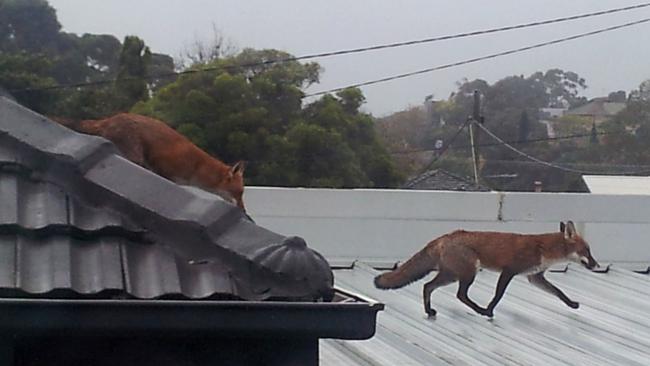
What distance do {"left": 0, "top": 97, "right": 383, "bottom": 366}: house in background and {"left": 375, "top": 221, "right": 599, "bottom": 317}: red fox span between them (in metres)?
4.20

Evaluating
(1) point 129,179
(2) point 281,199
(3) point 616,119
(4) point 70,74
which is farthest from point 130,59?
(1) point 129,179

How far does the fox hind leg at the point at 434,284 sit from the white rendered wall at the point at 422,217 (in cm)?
200

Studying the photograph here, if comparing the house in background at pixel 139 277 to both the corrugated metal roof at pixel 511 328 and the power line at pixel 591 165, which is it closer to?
the corrugated metal roof at pixel 511 328

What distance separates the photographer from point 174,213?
8.59 feet

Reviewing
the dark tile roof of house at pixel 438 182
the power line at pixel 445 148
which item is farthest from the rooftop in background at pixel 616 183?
the dark tile roof of house at pixel 438 182

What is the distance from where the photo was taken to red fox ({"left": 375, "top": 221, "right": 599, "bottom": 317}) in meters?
6.77

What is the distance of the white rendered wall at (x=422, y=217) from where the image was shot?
880cm

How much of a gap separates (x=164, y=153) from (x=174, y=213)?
13.0 ft

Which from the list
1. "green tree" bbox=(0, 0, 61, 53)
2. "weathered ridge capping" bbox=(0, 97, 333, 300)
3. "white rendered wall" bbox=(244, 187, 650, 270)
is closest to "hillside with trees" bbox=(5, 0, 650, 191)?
"green tree" bbox=(0, 0, 61, 53)

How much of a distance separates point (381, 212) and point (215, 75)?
18.7 feet

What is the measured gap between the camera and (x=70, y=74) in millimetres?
12406

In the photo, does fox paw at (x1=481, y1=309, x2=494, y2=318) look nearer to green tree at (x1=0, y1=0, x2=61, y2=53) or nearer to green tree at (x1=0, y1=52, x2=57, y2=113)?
green tree at (x1=0, y1=52, x2=57, y2=113)

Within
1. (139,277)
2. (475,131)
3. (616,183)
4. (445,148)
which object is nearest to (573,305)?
(139,277)

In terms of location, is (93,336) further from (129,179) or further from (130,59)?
(130,59)
